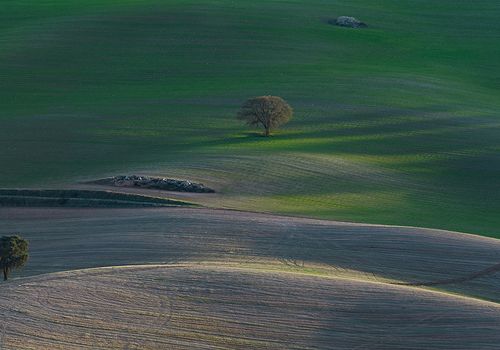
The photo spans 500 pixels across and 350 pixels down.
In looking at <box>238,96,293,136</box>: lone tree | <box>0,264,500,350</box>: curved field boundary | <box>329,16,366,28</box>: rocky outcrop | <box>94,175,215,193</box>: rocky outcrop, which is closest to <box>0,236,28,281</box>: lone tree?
<box>0,264,500,350</box>: curved field boundary

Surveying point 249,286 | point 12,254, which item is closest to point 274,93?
point 12,254

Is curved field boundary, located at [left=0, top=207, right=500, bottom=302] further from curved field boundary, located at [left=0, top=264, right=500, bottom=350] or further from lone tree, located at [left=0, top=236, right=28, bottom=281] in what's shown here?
curved field boundary, located at [left=0, top=264, right=500, bottom=350]

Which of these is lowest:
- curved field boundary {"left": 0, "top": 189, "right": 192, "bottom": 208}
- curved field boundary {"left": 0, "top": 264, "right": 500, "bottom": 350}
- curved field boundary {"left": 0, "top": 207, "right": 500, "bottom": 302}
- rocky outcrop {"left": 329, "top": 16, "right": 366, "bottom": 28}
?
curved field boundary {"left": 0, "top": 189, "right": 192, "bottom": 208}

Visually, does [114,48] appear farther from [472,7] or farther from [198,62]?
[472,7]

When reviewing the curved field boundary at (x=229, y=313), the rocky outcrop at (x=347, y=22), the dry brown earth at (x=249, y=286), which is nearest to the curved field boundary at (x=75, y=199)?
the dry brown earth at (x=249, y=286)

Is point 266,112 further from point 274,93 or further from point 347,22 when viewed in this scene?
point 347,22
